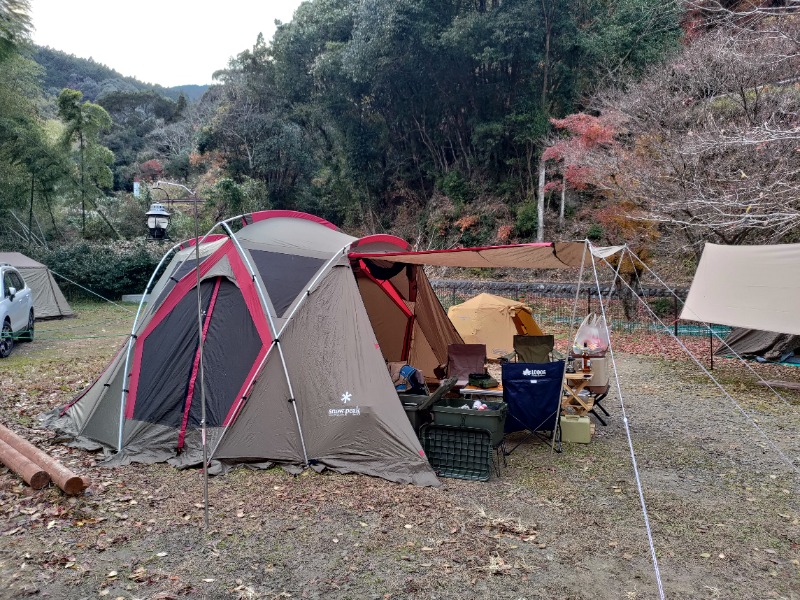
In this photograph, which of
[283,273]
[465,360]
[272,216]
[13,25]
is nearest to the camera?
[283,273]

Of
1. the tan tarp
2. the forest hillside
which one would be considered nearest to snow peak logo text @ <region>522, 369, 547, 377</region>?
the tan tarp

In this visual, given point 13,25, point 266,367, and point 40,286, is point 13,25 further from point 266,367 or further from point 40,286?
point 266,367

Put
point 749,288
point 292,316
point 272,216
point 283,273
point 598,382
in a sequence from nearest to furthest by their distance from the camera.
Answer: point 292,316
point 283,273
point 272,216
point 598,382
point 749,288

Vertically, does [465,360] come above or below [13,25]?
below

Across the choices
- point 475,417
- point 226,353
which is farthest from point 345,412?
point 226,353

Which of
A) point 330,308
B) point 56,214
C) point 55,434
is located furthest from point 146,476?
point 56,214

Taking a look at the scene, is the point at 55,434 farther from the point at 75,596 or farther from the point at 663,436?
the point at 663,436

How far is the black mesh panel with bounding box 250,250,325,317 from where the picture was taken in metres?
5.84

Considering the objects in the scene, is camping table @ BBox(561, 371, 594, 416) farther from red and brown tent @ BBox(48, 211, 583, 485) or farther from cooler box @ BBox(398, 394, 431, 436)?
cooler box @ BBox(398, 394, 431, 436)

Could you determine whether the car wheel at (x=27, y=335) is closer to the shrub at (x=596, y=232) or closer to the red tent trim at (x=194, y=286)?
the red tent trim at (x=194, y=286)

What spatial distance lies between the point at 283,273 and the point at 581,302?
13.1 metres

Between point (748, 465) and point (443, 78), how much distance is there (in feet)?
62.9

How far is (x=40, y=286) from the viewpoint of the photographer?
52.4ft

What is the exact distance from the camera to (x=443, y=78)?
22281mm
